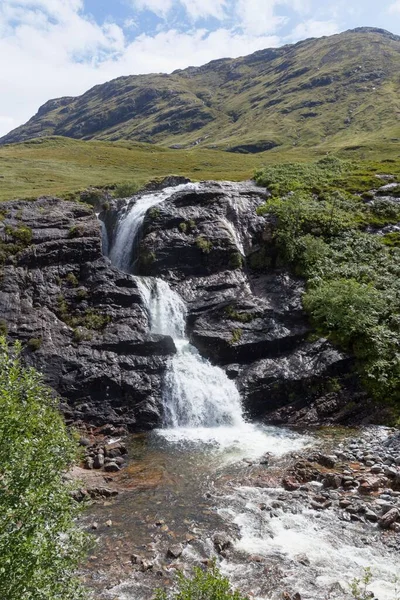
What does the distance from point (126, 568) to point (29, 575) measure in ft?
26.0

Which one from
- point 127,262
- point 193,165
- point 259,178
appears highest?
point 193,165

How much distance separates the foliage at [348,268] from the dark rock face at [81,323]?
14888mm

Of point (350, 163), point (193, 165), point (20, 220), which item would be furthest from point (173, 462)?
point (193, 165)

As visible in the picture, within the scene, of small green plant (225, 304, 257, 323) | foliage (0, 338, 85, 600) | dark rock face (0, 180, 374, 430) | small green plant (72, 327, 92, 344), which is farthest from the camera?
small green plant (225, 304, 257, 323)

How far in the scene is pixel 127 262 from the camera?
155 feet

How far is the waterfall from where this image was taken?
107 ft

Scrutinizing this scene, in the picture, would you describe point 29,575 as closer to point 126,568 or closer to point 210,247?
point 126,568

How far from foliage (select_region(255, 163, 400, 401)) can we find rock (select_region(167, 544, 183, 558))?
66.4 feet

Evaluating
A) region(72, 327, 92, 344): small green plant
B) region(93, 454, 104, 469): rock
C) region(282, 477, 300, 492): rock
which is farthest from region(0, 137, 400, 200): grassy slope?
region(93, 454, 104, 469): rock

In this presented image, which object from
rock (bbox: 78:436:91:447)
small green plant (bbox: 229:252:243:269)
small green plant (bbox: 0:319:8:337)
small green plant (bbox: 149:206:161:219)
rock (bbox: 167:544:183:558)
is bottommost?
rock (bbox: 167:544:183:558)

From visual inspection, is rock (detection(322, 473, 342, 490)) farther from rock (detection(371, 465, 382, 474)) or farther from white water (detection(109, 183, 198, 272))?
white water (detection(109, 183, 198, 272))

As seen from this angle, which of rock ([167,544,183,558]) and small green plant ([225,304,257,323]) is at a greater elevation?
small green plant ([225,304,257,323])

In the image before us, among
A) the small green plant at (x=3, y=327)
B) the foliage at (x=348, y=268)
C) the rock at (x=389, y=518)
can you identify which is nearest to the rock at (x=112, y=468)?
the rock at (x=389, y=518)

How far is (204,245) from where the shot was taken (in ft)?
149
